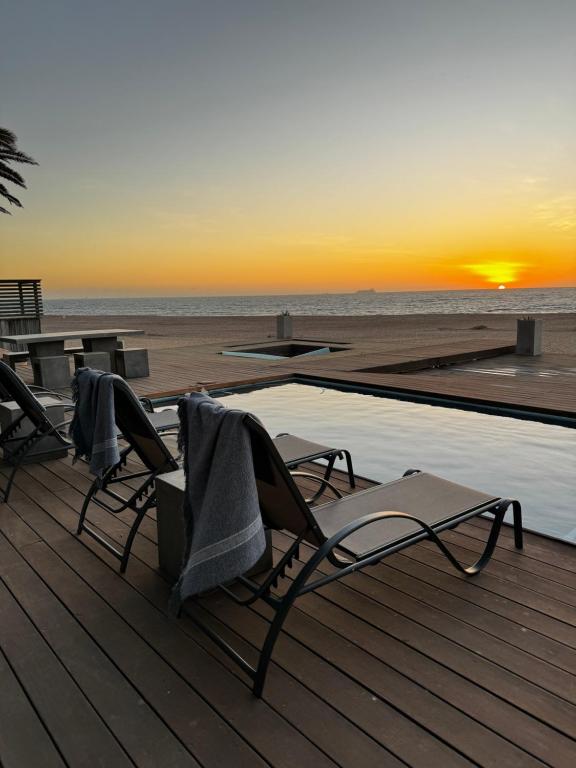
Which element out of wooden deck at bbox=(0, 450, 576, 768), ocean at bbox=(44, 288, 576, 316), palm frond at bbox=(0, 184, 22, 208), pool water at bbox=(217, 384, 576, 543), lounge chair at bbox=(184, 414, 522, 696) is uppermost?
palm frond at bbox=(0, 184, 22, 208)

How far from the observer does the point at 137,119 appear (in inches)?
602

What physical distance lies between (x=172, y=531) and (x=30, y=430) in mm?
2465

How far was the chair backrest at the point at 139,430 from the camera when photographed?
8.23 feet

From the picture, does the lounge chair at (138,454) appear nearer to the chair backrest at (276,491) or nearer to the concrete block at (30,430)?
the chair backrest at (276,491)

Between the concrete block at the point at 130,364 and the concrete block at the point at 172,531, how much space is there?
6.12m

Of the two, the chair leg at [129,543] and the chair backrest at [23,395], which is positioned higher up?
the chair backrest at [23,395]

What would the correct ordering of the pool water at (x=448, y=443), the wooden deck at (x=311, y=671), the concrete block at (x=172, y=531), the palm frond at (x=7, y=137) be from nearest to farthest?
the wooden deck at (x=311, y=671), the concrete block at (x=172, y=531), the pool water at (x=448, y=443), the palm frond at (x=7, y=137)

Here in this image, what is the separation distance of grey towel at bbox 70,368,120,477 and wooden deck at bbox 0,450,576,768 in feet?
1.58

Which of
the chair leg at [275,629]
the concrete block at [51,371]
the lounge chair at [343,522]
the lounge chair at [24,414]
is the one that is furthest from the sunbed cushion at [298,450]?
the concrete block at [51,371]

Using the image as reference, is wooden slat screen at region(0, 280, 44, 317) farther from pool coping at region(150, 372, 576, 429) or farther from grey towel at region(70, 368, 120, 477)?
grey towel at region(70, 368, 120, 477)

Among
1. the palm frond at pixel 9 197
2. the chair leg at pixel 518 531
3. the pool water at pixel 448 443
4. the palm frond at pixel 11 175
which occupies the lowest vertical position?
the pool water at pixel 448 443

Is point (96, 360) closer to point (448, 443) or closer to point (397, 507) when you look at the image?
point (448, 443)

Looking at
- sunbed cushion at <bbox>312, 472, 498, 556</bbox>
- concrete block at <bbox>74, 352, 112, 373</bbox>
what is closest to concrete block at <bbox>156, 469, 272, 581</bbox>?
sunbed cushion at <bbox>312, 472, 498, 556</bbox>

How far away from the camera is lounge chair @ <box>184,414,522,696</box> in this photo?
1673mm
